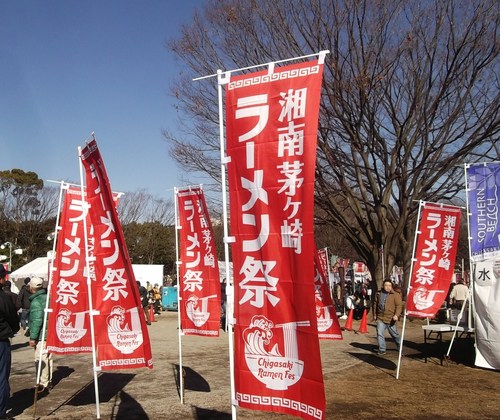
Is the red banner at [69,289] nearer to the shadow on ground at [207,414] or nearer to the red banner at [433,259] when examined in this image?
the shadow on ground at [207,414]

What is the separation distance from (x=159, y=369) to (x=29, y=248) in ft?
103

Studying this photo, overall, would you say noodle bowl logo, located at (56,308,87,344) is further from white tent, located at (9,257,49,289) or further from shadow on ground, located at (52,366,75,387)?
white tent, located at (9,257,49,289)

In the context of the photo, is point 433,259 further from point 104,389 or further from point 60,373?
point 60,373

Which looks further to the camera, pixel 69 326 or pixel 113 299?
pixel 69 326

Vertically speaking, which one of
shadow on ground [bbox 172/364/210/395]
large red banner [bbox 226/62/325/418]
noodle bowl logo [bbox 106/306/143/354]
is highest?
large red banner [bbox 226/62/325/418]

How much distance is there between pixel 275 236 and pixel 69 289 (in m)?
4.40

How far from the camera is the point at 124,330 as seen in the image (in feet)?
21.6

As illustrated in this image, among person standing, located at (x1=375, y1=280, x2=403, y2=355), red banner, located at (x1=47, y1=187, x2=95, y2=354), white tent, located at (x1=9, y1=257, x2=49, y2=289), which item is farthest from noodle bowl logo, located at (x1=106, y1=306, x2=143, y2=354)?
white tent, located at (x1=9, y1=257, x2=49, y2=289)

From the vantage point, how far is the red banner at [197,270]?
9.31 meters

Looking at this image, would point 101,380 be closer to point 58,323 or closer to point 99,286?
point 58,323

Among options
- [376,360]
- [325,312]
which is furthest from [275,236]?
[376,360]

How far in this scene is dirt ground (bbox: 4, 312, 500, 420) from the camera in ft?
23.3

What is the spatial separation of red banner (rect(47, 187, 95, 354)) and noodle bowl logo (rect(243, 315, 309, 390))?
3874 mm

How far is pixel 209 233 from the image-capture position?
955 cm
